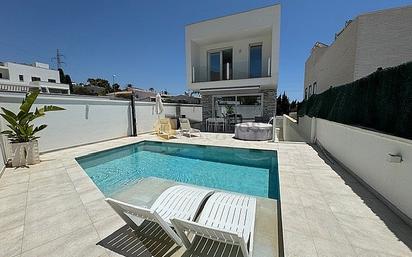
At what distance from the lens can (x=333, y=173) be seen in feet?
21.6

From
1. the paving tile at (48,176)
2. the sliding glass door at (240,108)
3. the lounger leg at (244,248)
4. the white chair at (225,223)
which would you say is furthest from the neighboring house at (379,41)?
the paving tile at (48,176)

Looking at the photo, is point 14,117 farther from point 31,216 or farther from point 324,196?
point 324,196

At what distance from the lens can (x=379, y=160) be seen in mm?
4883

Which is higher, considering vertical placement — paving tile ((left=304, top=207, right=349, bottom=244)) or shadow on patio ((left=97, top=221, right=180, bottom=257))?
paving tile ((left=304, top=207, right=349, bottom=244))

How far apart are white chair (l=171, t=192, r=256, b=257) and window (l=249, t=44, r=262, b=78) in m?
14.7

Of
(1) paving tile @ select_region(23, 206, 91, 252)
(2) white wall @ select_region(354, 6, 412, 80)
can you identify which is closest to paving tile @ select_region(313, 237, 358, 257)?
(1) paving tile @ select_region(23, 206, 91, 252)

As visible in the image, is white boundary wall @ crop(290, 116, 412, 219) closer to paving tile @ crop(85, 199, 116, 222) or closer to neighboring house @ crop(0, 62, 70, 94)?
paving tile @ crop(85, 199, 116, 222)

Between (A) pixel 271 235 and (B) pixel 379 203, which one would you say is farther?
(B) pixel 379 203

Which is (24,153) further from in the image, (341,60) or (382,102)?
(341,60)

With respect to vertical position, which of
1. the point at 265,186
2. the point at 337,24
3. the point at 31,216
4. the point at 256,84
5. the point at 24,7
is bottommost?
the point at 265,186

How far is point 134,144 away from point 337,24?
2359 centimetres

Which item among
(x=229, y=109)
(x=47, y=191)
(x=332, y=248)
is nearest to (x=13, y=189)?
(x=47, y=191)

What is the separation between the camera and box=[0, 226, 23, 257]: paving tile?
10.2ft

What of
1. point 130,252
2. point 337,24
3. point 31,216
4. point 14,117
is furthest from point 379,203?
point 337,24
